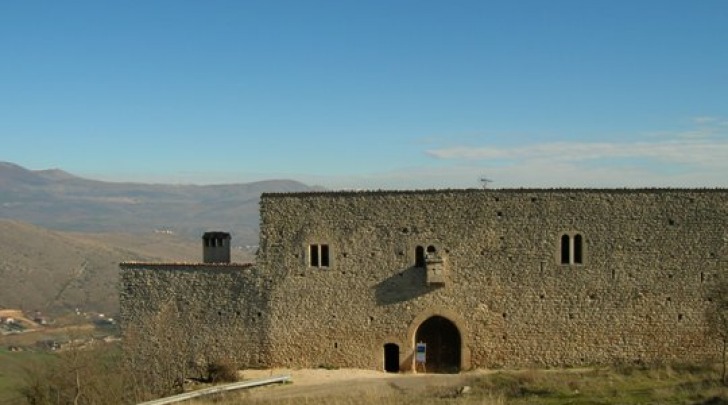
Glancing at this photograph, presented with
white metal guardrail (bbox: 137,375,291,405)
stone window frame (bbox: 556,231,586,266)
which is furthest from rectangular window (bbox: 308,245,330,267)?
stone window frame (bbox: 556,231,586,266)

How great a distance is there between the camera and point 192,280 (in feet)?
92.5

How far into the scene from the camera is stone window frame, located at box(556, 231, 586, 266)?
26.6 meters

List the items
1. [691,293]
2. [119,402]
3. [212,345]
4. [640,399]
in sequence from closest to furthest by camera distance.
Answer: [640,399] → [119,402] → [691,293] → [212,345]

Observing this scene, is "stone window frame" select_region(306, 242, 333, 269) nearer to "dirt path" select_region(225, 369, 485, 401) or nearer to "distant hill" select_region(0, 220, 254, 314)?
"dirt path" select_region(225, 369, 485, 401)

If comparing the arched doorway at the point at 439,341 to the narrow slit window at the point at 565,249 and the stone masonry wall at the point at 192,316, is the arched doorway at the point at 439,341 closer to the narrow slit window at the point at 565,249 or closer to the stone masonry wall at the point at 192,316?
the narrow slit window at the point at 565,249

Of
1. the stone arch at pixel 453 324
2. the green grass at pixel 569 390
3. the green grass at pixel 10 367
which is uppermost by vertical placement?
the stone arch at pixel 453 324

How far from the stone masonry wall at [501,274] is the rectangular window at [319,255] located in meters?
0.14

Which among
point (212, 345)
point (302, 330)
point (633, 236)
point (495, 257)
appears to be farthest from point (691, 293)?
point (212, 345)

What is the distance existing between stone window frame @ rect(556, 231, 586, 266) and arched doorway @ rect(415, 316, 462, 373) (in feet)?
15.0

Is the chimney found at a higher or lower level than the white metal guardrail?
higher

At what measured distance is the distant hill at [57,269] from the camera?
10069cm

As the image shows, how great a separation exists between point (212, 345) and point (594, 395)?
13.4 meters

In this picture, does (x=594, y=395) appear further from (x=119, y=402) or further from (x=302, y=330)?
(x=119, y=402)

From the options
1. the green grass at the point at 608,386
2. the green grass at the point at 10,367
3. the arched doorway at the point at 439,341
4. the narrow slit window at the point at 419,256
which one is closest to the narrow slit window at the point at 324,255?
the narrow slit window at the point at 419,256
